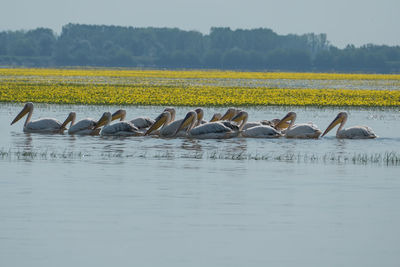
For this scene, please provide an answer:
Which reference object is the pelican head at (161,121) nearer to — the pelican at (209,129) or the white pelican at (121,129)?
the white pelican at (121,129)

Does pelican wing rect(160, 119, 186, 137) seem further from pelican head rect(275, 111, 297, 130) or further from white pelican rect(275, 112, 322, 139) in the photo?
pelican head rect(275, 111, 297, 130)

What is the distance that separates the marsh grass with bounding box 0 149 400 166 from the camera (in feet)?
54.1

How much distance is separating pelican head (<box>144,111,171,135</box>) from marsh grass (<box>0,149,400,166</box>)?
4.45 metres

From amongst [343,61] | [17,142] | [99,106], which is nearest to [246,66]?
[343,61]

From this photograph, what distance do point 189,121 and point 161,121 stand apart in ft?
3.56

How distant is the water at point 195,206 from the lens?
8.92 metres

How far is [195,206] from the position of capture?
11.4 meters

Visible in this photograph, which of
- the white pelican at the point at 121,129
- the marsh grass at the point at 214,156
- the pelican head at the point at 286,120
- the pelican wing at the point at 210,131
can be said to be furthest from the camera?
the pelican head at the point at 286,120

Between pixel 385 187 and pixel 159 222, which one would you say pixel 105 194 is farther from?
pixel 385 187

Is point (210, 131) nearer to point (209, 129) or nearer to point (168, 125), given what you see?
point (209, 129)

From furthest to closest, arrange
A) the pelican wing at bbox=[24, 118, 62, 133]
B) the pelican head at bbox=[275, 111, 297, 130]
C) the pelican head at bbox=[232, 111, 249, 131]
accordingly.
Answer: the pelican head at bbox=[275, 111, 297, 130]
the pelican head at bbox=[232, 111, 249, 131]
the pelican wing at bbox=[24, 118, 62, 133]

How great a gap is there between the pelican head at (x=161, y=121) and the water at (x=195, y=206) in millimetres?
3020

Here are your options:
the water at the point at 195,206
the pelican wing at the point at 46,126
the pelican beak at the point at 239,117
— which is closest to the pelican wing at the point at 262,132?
the pelican beak at the point at 239,117

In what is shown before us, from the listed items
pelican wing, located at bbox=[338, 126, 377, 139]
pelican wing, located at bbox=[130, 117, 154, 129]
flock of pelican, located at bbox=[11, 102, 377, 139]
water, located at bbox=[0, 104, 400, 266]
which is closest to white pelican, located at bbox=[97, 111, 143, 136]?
flock of pelican, located at bbox=[11, 102, 377, 139]
